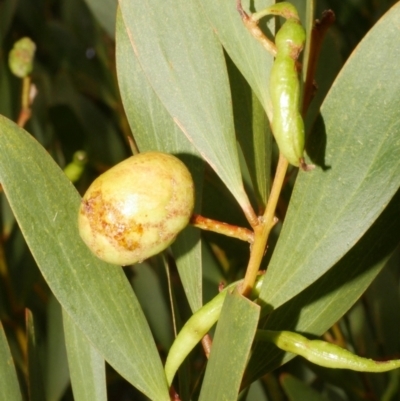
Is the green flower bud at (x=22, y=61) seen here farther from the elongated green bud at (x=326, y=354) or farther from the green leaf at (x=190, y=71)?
the elongated green bud at (x=326, y=354)

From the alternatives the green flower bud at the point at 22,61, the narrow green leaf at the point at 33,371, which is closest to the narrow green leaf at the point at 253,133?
the narrow green leaf at the point at 33,371

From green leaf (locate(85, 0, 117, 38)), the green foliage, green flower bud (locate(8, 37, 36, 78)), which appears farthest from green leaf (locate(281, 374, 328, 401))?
green leaf (locate(85, 0, 117, 38))

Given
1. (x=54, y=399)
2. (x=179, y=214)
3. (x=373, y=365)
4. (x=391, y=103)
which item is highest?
(x=391, y=103)

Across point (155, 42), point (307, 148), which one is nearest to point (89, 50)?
point (155, 42)

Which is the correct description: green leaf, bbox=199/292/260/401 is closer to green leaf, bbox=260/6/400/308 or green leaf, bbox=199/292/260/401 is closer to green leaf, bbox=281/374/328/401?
green leaf, bbox=260/6/400/308

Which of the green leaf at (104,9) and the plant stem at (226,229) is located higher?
the green leaf at (104,9)

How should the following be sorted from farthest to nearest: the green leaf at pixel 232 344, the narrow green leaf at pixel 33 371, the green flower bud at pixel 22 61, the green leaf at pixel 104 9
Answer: the green leaf at pixel 104 9 < the green flower bud at pixel 22 61 < the narrow green leaf at pixel 33 371 < the green leaf at pixel 232 344

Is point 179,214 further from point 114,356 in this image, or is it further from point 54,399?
point 54,399

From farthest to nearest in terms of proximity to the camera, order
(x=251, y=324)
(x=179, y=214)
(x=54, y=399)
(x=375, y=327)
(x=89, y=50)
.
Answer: (x=89, y=50) < (x=375, y=327) < (x=54, y=399) < (x=179, y=214) < (x=251, y=324)
